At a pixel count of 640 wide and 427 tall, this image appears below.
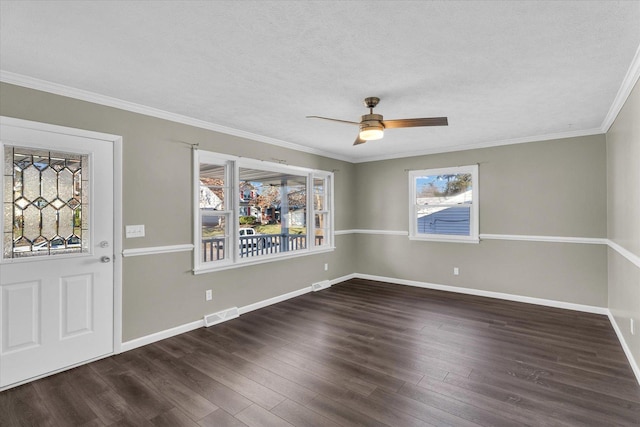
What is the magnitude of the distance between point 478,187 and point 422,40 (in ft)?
12.5

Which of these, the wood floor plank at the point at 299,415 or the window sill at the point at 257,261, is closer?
the wood floor plank at the point at 299,415

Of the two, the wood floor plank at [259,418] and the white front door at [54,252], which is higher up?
the white front door at [54,252]

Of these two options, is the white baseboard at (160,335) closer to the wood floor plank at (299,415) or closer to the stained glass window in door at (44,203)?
the stained glass window in door at (44,203)

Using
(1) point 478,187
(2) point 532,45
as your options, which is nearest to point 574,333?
(1) point 478,187

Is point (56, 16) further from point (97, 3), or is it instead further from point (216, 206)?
point (216, 206)

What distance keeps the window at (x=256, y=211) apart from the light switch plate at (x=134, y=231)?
631mm

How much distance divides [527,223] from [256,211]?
4162mm

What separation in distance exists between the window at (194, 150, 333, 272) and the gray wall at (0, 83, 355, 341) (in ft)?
0.53

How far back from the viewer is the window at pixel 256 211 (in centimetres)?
416

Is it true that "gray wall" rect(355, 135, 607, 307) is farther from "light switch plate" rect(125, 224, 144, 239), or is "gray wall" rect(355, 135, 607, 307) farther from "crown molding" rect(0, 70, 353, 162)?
"light switch plate" rect(125, 224, 144, 239)

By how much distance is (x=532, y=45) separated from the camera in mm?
2172

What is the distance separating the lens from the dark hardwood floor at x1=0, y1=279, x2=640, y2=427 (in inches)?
87.7

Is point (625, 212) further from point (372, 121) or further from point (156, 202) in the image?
point (156, 202)

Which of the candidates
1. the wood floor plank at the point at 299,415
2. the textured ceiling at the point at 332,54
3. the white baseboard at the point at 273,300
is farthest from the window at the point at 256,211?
the wood floor plank at the point at 299,415
